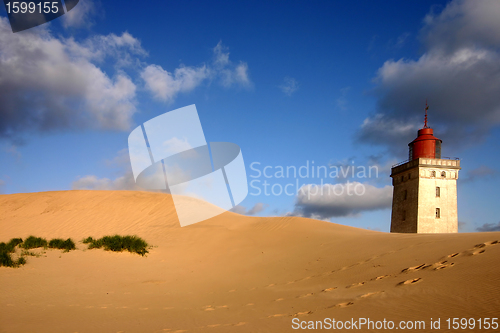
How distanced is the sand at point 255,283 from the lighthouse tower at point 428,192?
10.2 metres

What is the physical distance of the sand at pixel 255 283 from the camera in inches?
183

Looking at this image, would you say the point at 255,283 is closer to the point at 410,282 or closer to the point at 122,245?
the point at 410,282

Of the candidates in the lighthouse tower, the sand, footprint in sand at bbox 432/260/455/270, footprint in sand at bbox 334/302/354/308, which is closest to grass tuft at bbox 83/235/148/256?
the sand

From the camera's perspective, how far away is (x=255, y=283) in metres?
8.29

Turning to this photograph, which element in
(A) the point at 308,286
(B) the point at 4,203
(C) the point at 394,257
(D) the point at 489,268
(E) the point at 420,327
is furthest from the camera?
(B) the point at 4,203

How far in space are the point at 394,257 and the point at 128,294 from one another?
6739 mm

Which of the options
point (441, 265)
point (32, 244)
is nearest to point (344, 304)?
point (441, 265)

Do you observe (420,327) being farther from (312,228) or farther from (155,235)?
(155,235)

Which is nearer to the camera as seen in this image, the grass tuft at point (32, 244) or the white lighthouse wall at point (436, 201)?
the grass tuft at point (32, 244)

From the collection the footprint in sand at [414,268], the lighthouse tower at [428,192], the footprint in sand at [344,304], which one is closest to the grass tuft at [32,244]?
the footprint in sand at [344,304]

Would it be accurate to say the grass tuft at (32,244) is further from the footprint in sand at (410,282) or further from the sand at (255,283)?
the footprint in sand at (410,282)

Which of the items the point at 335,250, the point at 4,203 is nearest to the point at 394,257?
the point at 335,250

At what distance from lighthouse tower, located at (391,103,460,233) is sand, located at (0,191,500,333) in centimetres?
1016

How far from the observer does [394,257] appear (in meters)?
7.79
